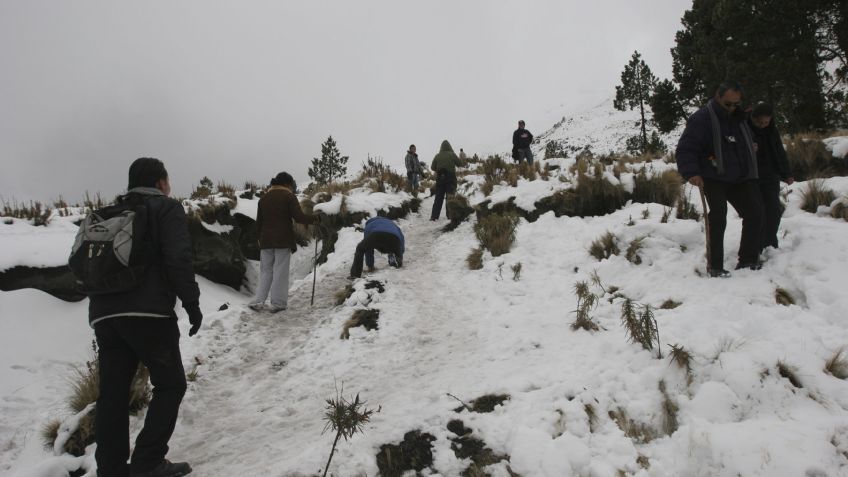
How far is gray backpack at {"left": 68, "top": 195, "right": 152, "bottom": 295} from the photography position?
232cm

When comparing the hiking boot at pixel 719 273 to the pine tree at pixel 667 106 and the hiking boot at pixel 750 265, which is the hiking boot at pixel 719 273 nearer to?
the hiking boot at pixel 750 265

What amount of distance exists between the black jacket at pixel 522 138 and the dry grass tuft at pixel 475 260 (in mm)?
7696

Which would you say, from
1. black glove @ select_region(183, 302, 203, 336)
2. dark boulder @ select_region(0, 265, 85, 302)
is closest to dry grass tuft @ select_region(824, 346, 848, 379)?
black glove @ select_region(183, 302, 203, 336)

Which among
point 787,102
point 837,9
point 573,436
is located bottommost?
point 573,436

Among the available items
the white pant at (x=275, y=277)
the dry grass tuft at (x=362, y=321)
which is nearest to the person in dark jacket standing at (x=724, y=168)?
the dry grass tuft at (x=362, y=321)

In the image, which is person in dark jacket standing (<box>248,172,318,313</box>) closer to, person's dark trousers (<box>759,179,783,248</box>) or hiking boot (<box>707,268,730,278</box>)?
hiking boot (<box>707,268,730,278</box>)

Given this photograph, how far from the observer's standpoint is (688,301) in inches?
144

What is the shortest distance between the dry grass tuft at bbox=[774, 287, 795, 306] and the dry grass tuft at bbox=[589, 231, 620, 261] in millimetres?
2017

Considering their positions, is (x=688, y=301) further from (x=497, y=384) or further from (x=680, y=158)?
(x=497, y=384)

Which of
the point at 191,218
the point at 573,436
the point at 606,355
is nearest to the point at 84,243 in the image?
the point at 573,436

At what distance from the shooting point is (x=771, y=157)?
4.01 meters

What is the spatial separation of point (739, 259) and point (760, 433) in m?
2.19

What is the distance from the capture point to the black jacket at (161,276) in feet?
7.72

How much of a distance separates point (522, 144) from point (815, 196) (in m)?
9.34
